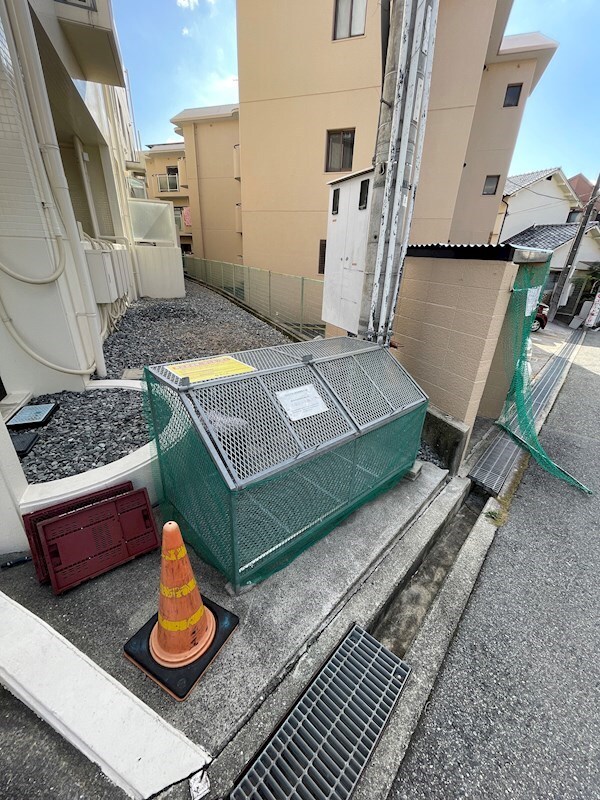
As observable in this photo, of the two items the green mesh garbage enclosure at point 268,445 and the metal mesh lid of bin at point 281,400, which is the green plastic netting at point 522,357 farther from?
the green mesh garbage enclosure at point 268,445

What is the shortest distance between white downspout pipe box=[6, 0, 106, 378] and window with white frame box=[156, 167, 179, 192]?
24.8 m

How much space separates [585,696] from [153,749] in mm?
2384

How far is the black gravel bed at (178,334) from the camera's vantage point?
226 inches

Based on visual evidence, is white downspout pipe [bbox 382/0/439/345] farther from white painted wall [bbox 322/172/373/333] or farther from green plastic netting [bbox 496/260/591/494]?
green plastic netting [bbox 496/260/591/494]

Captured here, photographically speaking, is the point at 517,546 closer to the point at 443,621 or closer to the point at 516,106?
the point at 443,621

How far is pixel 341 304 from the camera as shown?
4441 millimetres

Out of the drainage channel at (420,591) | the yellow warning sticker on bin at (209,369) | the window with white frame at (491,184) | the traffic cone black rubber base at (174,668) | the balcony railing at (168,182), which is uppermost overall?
the balcony railing at (168,182)

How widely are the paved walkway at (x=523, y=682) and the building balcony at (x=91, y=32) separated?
749 cm

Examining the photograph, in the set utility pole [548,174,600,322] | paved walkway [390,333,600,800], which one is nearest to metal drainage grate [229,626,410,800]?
paved walkway [390,333,600,800]

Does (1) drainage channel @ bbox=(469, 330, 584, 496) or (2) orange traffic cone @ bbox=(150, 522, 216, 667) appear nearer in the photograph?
(2) orange traffic cone @ bbox=(150, 522, 216, 667)

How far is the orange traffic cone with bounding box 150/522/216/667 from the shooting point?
1734 millimetres

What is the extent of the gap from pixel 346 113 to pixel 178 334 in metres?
8.55

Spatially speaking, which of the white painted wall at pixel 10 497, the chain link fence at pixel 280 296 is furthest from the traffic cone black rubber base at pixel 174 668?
the chain link fence at pixel 280 296

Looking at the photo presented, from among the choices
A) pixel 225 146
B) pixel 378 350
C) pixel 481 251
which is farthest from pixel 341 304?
pixel 225 146
